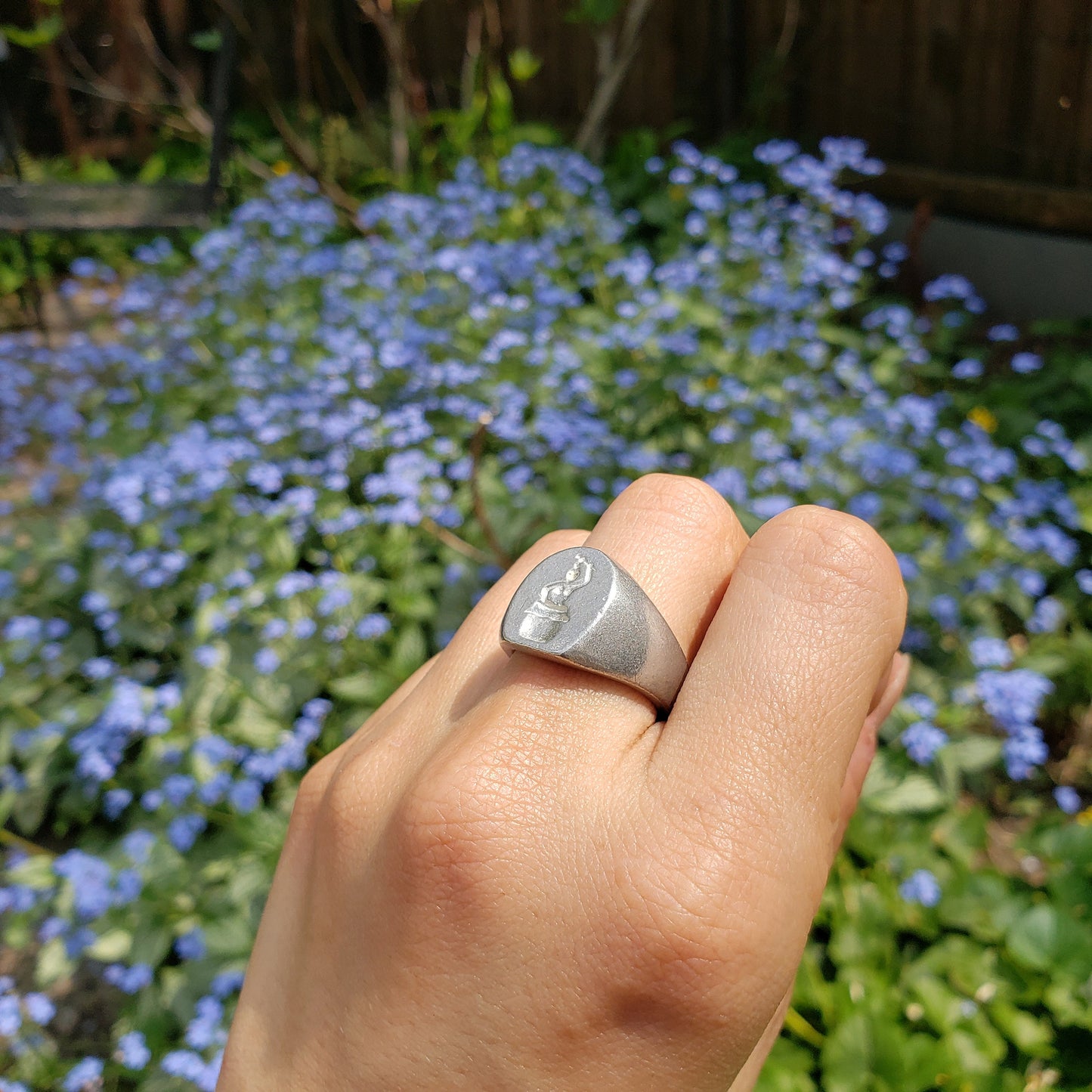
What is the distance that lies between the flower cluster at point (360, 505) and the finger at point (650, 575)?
0.84 meters

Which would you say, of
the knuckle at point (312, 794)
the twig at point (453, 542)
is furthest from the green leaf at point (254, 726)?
the knuckle at point (312, 794)

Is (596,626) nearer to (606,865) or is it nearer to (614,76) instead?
(606,865)

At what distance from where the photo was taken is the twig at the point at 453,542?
7.18ft

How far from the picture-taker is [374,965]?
2.28 feet

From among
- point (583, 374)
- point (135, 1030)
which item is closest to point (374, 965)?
point (135, 1030)

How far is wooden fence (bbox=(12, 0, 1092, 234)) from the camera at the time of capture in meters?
3.95

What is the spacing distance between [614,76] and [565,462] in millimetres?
3181

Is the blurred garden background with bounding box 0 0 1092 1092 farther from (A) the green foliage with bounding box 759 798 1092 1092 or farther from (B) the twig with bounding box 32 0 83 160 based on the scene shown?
(B) the twig with bounding box 32 0 83 160

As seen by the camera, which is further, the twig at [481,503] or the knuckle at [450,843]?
the twig at [481,503]

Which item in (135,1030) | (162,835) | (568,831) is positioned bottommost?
(135,1030)

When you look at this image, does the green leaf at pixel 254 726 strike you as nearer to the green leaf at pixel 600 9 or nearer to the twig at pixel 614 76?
the green leaf at pixel 600 9

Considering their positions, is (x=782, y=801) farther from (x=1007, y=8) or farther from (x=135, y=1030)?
(x=1007, y=8)

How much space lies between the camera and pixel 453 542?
2197mm

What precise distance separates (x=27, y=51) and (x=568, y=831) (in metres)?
8.48
